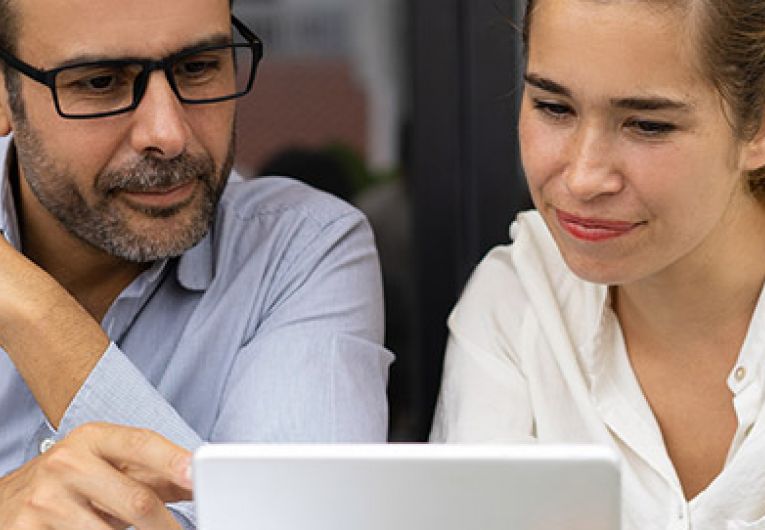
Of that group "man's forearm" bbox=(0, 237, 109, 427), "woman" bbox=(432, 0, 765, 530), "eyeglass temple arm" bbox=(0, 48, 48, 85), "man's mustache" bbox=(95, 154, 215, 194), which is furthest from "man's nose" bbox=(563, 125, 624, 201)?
"eyeglass temple arm" bbox=(0, 48, 48, 85)

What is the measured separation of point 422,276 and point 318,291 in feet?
2.18

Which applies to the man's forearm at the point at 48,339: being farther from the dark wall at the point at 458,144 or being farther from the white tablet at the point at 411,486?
the dark wall at the point at 458,144

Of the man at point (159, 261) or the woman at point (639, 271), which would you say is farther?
the man at point (159, 261)

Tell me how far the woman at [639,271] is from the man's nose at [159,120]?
491mm

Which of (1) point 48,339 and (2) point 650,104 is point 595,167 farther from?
(1) point 48,339

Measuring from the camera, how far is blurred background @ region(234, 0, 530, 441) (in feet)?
8.27

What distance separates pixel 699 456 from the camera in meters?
1.93

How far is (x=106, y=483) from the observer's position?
136 cm

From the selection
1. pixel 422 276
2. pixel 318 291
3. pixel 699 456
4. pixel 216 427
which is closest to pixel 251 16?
pixel 422 276

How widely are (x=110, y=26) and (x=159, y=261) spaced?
14.7 inches

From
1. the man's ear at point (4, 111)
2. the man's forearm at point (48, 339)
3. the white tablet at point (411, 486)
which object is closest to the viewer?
the white tablet at point (411, 486)

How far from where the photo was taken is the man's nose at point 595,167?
165 centimetres

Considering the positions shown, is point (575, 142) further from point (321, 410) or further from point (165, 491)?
point (165, 491)

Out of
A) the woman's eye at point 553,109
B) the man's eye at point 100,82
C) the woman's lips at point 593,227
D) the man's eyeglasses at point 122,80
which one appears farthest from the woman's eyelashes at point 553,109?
the man's eye at point 100,82
